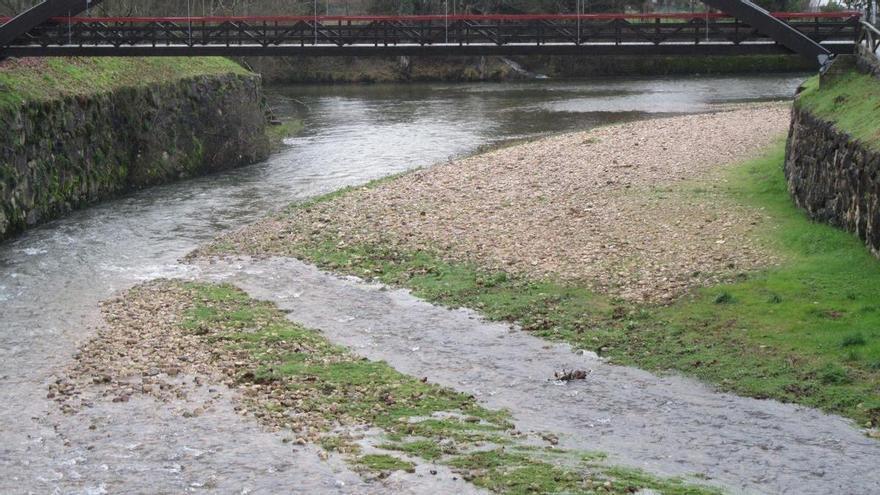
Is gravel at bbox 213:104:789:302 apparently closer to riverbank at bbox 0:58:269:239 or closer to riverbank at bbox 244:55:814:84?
riverbank at bbox 0:58:269:239

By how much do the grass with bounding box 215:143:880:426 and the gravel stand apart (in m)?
0.70

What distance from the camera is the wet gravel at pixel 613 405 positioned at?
1563 centimetres

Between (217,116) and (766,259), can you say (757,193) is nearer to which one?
(766,259)

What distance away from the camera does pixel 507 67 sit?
83.4 m

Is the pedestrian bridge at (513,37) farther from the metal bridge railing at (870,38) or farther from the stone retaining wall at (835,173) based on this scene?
the stone retaining wall at (835,173)

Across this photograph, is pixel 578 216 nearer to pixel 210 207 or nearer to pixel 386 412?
pixel 210 207

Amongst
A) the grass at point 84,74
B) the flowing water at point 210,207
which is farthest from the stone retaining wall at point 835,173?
the grass at point 84,74

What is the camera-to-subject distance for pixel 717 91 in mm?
69375

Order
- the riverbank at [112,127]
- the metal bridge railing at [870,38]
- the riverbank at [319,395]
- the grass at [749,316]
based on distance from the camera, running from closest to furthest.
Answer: the riverbank at [319,395] → the grass at [749,316] → the metal bridge railing at [870,38] → the riverbank at [112,127]

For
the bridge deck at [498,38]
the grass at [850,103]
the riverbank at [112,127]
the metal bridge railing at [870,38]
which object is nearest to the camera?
the grass at [850,103]

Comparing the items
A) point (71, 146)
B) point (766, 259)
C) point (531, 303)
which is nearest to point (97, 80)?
point (71, 146)

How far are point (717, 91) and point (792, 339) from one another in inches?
2036

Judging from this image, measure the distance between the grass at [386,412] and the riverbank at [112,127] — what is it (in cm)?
1273

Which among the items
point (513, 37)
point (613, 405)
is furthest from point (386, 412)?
point (513, 37)
